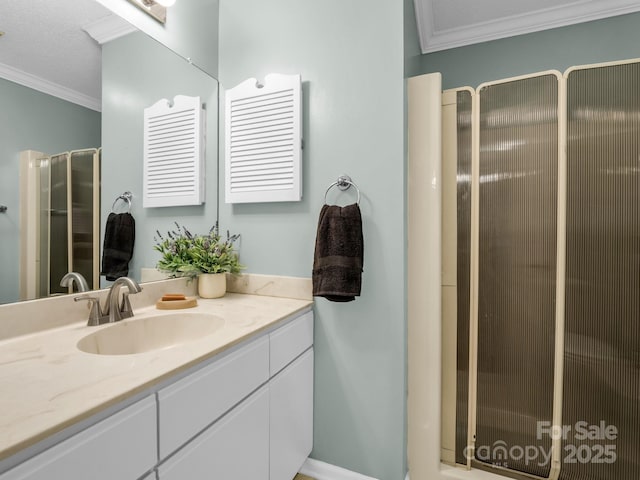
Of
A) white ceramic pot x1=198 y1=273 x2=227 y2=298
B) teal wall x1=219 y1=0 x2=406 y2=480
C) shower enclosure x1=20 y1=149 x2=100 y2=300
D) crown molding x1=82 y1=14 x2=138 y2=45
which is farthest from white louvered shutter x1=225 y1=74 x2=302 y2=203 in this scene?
shower enclosure x1=20 y1=149 x2=100 y2=300

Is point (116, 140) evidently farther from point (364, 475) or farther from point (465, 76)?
point (465, 76)

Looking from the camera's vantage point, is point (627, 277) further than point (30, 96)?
Yes

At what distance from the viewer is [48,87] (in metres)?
1.03

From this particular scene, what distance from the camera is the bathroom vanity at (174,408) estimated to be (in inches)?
21.4

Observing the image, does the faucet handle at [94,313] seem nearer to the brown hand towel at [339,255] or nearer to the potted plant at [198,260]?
the potted plant at [198,260]

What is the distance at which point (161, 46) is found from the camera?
1.43 meters

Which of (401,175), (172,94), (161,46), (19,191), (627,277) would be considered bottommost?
(627,277)

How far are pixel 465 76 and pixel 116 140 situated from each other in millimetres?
1985

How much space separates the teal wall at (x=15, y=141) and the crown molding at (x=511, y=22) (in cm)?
171

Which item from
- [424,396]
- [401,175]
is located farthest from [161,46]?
[424,396]

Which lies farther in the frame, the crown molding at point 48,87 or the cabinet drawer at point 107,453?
the crown molding at point 48,87

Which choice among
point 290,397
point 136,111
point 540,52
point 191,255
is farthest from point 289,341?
point 540,52

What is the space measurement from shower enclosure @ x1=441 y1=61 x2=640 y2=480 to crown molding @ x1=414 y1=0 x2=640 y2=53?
66cm

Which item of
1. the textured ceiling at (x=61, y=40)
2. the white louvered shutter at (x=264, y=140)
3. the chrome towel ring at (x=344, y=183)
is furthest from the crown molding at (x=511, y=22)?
the chrome towel ring at (x=344, y=183)
